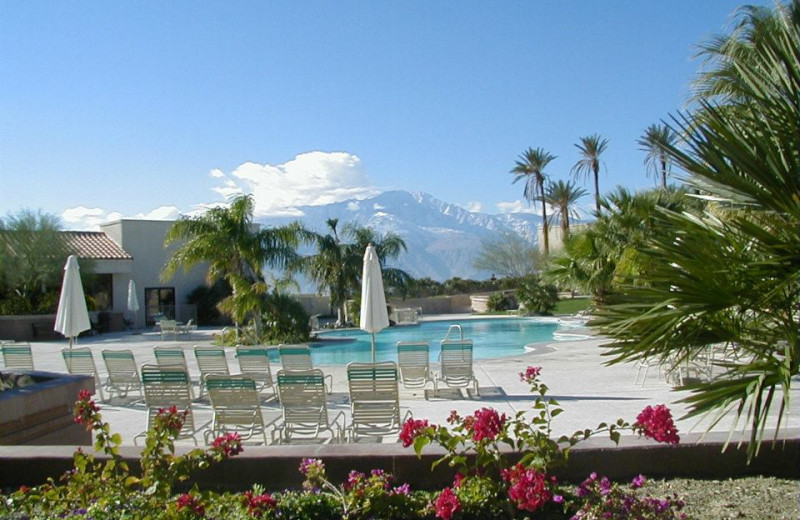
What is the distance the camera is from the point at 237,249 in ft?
72.1

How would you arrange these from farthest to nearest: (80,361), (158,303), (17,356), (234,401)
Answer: (158,303) → (17,356) → (80,361) → (234,401)

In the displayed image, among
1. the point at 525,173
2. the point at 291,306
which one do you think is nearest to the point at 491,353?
the point at 291,306

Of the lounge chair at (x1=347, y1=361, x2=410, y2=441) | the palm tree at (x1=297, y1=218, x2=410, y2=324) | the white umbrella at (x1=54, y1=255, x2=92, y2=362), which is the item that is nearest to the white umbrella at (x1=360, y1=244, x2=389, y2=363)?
the lounge chair at (x1=347, y1=361, x2=410, y2=441)

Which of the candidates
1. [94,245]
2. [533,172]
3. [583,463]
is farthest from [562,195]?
[583,463]

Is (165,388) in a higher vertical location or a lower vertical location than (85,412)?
lower

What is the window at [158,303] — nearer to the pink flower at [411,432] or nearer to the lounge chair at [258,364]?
the lounge chair at [258,364]

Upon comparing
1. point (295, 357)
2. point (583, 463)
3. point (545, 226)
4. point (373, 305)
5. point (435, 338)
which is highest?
point (545, 226)

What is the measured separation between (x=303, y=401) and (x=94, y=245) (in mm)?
28363

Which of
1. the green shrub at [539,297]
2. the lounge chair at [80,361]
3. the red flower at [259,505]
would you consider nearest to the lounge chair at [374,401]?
the red flower at [259,505]

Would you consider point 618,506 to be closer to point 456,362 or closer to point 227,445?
point 227,445

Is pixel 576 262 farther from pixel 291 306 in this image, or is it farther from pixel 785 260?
pixel 785 260

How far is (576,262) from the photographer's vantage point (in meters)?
19.6

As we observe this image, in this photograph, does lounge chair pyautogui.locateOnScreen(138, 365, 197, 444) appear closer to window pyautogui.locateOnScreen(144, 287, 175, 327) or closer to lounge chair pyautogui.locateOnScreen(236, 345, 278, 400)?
lounge chair pyautogui.locateOnScreen(236, 345, 278, 400)

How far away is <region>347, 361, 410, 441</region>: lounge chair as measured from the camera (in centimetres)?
771
